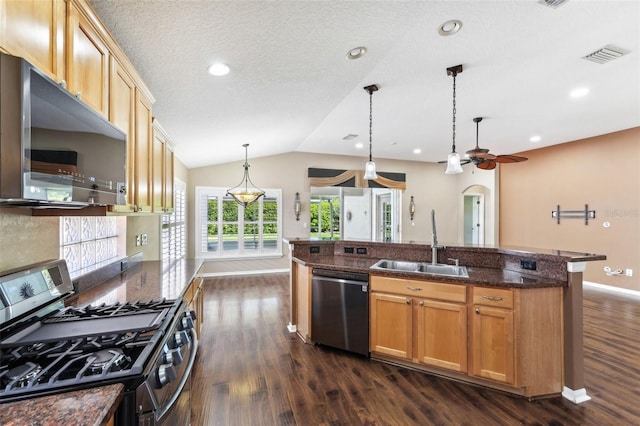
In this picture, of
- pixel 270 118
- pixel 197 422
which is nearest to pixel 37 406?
pixel 197 422

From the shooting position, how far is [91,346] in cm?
110

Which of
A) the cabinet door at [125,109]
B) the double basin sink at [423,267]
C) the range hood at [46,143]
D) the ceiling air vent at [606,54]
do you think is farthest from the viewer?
the ceiling air vent at [606,54]

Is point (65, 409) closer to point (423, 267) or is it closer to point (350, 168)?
point (423, 267)

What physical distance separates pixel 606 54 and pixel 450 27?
6.20ft

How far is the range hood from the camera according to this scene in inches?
32.8

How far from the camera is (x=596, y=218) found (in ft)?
18.6

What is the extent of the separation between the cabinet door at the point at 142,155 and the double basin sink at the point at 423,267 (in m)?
2.03

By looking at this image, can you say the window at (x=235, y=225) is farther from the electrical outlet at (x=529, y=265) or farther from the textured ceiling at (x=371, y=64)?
the electrical outlet at (x=529, y=265)

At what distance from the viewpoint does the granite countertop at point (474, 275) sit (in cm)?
219

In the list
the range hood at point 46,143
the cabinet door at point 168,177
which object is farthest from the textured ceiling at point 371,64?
the range hood at point 46,143

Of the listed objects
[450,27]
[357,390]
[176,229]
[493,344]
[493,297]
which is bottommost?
[357,390]

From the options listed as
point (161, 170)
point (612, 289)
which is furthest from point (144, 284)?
point (612, 289)

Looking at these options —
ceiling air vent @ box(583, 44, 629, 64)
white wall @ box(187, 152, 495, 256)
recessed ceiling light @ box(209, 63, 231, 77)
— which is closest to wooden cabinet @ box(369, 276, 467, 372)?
recessed ceiling light @ box(209, 63, 231, 77)

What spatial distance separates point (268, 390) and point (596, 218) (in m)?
6.80
